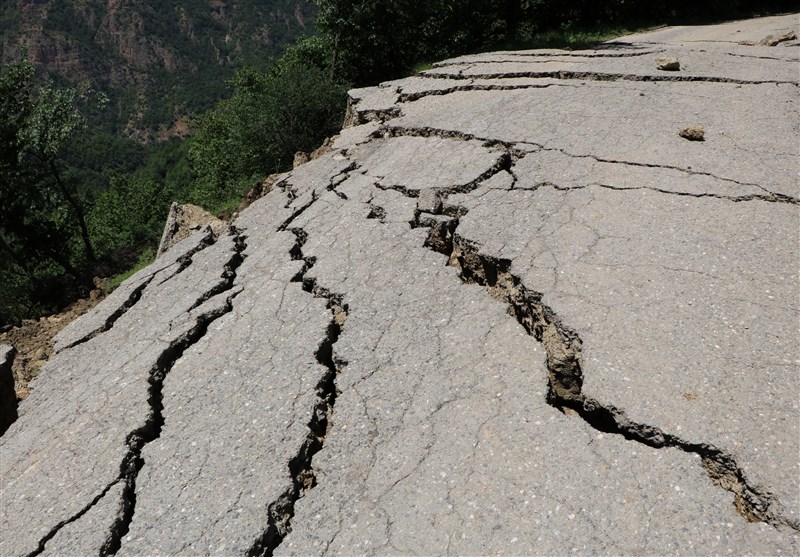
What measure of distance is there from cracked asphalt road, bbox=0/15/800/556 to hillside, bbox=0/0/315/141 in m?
116

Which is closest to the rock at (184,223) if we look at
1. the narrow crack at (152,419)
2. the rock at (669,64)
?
the narrow crack at (152,419)

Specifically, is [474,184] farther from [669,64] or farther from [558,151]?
[669,64]

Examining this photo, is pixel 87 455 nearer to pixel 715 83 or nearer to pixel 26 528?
pixel 26 528

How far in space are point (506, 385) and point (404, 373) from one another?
0.56 meters

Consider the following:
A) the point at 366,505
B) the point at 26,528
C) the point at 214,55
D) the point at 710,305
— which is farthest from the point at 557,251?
the point at 214,55

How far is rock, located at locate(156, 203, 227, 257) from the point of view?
6.73 metres

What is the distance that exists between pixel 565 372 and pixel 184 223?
18.7ft

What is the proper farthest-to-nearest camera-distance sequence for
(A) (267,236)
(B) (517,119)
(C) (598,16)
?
(C) (598,16)
(B) (517,119)
(A) (267,236)

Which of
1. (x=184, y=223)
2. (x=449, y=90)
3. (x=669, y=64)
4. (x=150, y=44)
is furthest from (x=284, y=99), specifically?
(x=150, y=44)

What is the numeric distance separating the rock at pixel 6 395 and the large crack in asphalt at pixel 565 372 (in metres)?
3.14

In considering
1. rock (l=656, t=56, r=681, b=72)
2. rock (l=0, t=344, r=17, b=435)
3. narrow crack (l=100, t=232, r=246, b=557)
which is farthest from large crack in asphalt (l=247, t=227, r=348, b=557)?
rock (l=656, t=56, r=681, b=72)

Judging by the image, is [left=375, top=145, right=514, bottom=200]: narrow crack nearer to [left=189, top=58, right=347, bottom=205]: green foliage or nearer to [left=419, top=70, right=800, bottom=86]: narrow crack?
[left=419, top=70, right=800, bottom=86]: narrow crack

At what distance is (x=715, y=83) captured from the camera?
642 centimetres

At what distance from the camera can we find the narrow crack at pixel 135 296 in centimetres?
469
